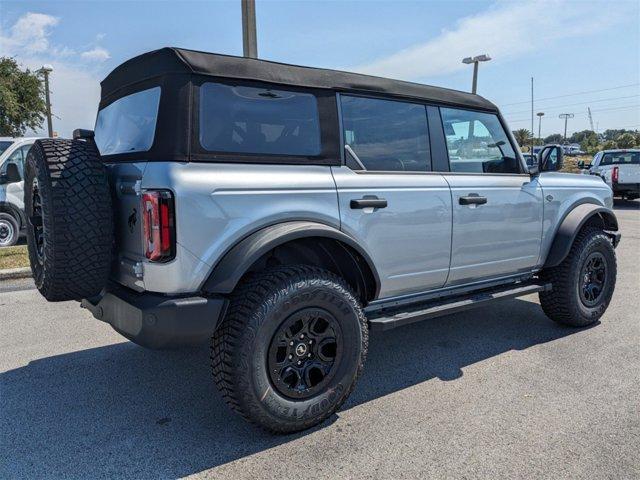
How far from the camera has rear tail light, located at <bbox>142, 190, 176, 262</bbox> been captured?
2.43 m

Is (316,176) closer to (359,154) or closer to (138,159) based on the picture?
(359,154)

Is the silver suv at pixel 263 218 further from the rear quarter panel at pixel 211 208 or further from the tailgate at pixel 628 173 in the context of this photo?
the tailgate at pixel 628 173

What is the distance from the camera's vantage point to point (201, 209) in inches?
97.6

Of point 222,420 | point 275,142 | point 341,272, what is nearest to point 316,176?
point 275,142

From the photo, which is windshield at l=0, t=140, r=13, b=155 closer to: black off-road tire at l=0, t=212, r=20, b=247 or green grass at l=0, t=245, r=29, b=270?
black off-road tire at l=0, t=212, r=20, b=247

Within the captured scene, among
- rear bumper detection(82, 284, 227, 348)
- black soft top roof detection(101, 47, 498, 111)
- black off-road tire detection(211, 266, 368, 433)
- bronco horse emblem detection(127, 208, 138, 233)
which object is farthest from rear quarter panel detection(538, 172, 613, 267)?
bronco horse emblem detection(127, 208, 138, 233)

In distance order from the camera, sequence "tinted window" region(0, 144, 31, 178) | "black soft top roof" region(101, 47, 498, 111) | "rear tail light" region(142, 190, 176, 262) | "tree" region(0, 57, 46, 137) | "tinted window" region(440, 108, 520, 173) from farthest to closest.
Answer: "tree" region(0, 57, 46, 137), "tinted window" region(0, 144, 31, 178), "tinted window" region(440, 108, 520, 173), "black soft top roof" region(101, 47, 498, 111), "rear tail light" region(142, 190, 176, 262)

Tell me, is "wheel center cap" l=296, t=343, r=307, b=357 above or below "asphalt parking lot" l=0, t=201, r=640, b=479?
above

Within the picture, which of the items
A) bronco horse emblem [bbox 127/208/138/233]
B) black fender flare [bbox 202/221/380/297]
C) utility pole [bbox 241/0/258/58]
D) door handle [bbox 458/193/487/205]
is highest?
→ utility pole [bbox 241/0/258/58]

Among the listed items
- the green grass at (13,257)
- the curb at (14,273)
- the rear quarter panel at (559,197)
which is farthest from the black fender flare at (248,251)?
the green grass at (13,257)

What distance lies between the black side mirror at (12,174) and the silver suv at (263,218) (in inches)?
237

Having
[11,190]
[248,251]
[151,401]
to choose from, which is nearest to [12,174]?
[11,190]

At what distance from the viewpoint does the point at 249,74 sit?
2.80 meters

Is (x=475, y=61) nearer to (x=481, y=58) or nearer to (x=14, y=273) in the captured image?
(x=481, y=58)
